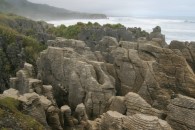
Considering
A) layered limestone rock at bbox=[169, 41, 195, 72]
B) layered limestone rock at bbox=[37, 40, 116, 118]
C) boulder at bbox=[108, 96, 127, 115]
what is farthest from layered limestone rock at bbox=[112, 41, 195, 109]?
layered limestone rock at bbox=[169, 41, 195, 72]

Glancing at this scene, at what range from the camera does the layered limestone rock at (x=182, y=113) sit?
28875mm

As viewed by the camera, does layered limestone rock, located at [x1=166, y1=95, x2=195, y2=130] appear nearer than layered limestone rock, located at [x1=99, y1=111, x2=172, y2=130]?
No

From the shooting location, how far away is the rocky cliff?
3000cm

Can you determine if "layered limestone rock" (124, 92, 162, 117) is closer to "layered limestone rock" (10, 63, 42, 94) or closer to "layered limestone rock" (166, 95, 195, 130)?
"layered limestone rock" (166, 95, 195, 130)

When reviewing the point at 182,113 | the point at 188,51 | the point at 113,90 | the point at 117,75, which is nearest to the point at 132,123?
the point at 182,113

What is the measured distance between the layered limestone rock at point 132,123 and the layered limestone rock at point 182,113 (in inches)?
93.4

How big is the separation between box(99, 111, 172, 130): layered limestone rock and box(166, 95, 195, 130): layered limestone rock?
93.4 inches

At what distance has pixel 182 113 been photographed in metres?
29.5

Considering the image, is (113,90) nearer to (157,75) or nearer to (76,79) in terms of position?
(76,79)

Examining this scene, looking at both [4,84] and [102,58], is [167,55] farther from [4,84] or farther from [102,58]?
[4,84]

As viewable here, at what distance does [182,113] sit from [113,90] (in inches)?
446

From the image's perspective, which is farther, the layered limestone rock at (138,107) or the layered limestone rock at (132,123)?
the layered limestone rock at (138,107)

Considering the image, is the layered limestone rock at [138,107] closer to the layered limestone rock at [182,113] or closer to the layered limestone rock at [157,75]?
the layered limestone rock at [182,113]

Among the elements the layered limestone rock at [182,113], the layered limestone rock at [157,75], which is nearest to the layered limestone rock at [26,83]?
the layered limestone rock at [157,75]
